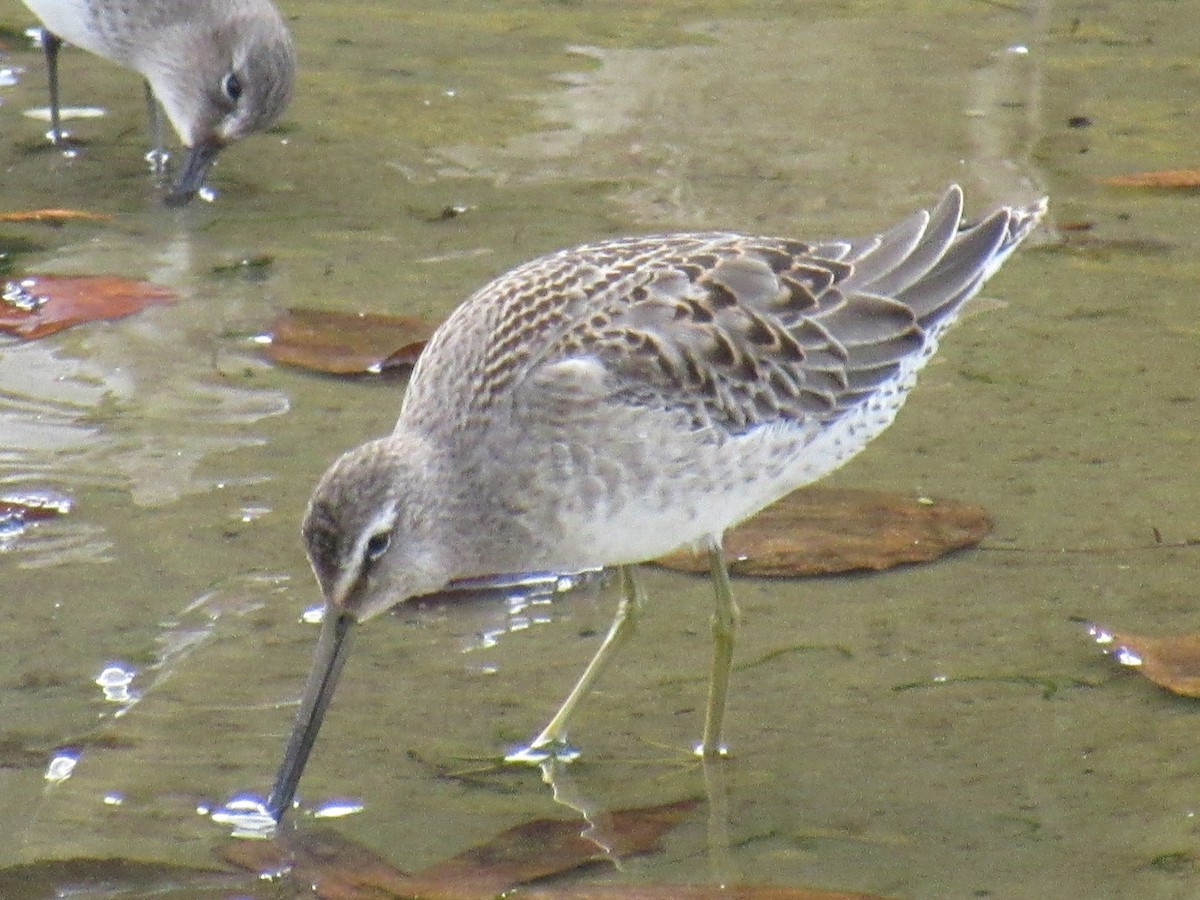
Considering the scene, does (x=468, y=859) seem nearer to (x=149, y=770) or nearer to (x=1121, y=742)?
(x=149, y=770)

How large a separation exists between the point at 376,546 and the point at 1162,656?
6.28ft

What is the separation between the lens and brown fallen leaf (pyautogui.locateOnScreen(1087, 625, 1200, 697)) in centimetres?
495

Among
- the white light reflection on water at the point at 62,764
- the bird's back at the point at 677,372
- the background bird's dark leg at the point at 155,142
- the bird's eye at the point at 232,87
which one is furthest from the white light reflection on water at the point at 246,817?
the background bird's dark leg at the point at 155,142

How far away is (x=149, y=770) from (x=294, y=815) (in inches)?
15.1

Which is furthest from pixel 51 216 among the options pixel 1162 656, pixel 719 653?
pixel 1162 656

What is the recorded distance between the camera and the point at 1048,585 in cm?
549

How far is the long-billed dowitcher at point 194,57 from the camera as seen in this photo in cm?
854

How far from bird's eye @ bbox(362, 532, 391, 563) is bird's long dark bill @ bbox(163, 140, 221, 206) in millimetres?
4069

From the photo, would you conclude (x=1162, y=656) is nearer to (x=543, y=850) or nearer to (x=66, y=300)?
(x=543, y=850)

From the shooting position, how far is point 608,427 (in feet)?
15.6

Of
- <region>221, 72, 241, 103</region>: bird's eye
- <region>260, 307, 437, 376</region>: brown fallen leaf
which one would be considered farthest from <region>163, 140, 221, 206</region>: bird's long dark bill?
<region>260, 307, 437, 376</region>: brown fallen leaf

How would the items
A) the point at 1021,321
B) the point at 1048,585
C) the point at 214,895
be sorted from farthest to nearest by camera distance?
the point at 1021,321 → the point at 1048,585 → the point at 214,895

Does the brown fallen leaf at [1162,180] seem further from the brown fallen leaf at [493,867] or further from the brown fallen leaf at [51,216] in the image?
the brown fallen leaf at [493,867]

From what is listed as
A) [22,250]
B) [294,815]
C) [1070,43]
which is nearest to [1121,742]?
[294,815]
